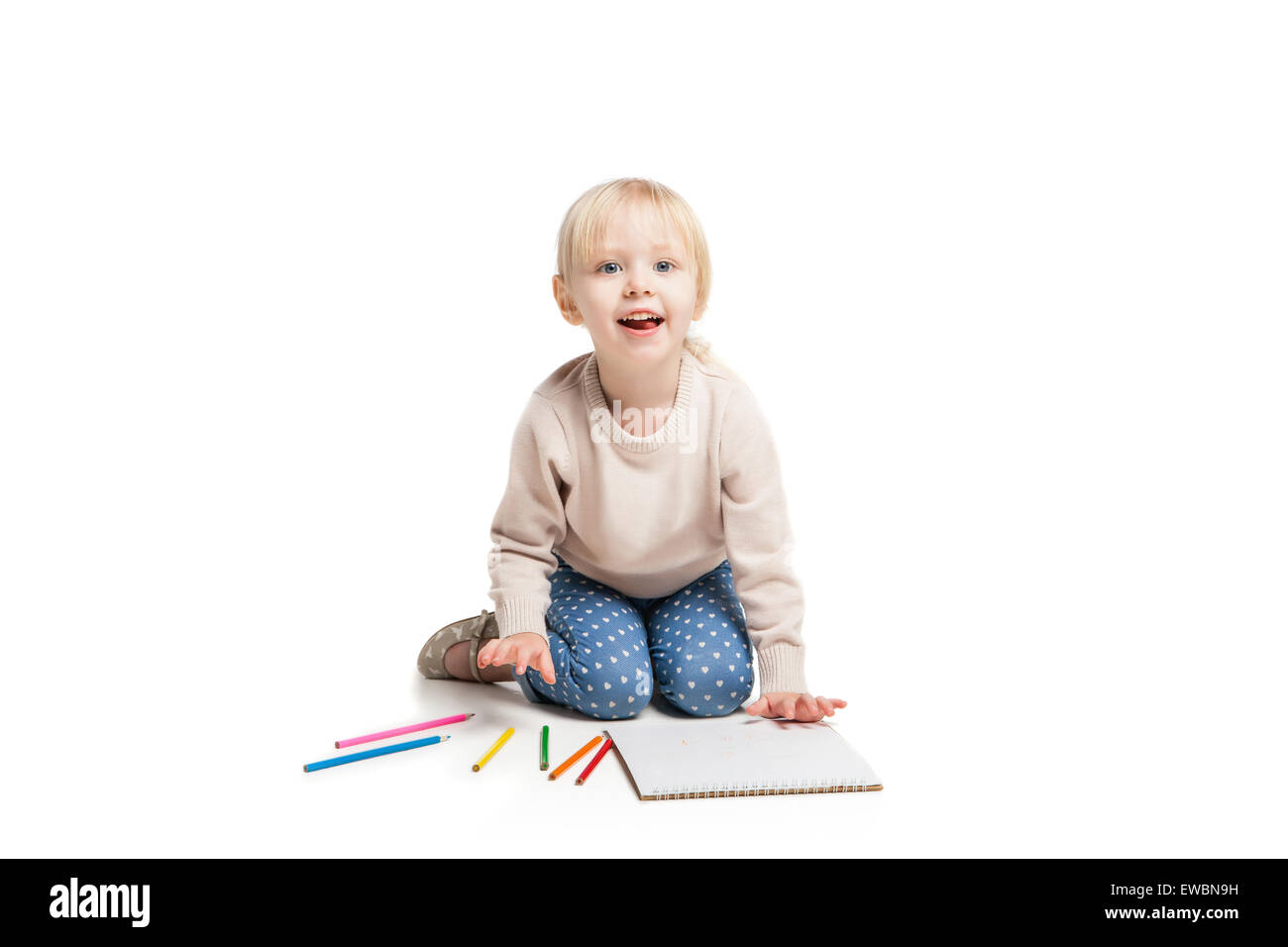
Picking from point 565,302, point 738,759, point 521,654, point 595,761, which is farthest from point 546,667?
point 565,302

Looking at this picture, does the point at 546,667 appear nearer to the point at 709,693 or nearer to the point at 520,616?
the point at 520,616

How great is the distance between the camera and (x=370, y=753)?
1495 millimetres

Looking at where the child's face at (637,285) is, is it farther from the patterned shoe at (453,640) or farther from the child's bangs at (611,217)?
the patterned shoe at (453,640)

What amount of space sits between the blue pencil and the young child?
0.14m

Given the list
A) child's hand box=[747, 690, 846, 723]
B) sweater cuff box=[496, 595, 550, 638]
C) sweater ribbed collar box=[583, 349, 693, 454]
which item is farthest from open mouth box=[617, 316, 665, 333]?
child's hand box=[747, 690, 846, 723]

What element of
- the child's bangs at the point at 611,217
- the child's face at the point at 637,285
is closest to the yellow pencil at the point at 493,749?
the child's face at the point at 637,285

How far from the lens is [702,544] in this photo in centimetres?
176

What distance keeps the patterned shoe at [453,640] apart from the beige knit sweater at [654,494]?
144 mm

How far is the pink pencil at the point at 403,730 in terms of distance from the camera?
154cm

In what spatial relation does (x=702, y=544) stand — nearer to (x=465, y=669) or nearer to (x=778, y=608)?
(x=778, y=608)

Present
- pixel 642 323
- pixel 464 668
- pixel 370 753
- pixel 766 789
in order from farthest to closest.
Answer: pixel 464 668
pixel 642 323
pixel 370 753
pixel 766 789

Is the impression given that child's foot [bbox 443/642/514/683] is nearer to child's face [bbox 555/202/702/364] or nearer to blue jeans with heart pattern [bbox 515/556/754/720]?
blue jeans with heart pattern [bbox 515/556/754/720]

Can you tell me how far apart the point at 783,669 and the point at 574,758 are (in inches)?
13.0
